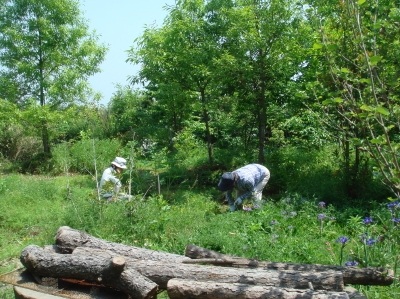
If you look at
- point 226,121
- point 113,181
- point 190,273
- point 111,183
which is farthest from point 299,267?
point 226,121

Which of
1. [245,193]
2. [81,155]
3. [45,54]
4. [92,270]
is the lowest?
[92,270]

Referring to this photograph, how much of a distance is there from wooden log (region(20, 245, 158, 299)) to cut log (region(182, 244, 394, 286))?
74 cm

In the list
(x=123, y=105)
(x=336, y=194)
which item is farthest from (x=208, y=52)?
(x=123, y=105)

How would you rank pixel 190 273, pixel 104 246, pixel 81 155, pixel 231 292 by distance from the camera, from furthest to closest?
pixel 81 155 < pixel 104 246 < pixel 190 273 < pixel 231 292

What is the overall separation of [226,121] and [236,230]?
301 inches

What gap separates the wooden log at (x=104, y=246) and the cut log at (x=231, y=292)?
832 millimetres

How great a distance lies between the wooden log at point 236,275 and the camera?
421 cm

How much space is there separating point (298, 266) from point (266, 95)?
21.8 feet

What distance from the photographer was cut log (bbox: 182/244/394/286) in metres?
4.31

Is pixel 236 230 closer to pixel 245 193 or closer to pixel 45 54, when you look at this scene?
pixel 245 193

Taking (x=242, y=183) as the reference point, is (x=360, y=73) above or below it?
above

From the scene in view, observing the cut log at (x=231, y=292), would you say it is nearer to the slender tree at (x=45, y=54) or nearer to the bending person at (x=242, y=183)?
the bending person at (x=242, y=183)

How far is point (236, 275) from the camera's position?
4445 millimetres

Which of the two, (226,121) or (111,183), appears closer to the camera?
(111,183)
